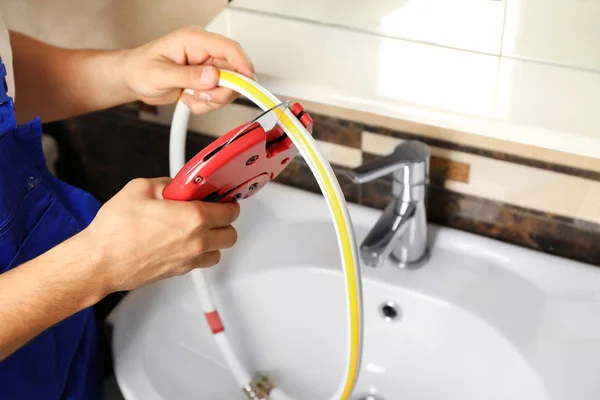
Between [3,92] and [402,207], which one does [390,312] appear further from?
[3,92]

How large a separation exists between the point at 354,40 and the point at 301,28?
0.06m

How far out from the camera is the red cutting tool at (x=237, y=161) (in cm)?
58

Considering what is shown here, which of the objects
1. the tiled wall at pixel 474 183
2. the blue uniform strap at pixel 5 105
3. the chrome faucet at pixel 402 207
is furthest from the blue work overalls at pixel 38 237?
the chrome faucet at pixel 402 207

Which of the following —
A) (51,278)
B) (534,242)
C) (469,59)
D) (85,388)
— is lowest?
(85,388)

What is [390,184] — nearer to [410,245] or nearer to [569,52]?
[410,245]

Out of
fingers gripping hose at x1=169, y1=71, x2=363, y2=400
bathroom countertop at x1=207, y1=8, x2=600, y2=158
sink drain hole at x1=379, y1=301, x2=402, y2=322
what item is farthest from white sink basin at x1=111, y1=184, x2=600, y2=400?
bathroom countertop at x1=207, y1=8, x2=600, y2=158

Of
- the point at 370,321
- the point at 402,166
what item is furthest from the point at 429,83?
the point at 370,321

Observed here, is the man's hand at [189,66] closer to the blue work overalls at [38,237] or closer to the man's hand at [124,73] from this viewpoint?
the man's hand at [124,73]

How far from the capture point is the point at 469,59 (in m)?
0.75

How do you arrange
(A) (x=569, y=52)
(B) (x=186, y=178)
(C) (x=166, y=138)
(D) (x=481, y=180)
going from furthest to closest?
(C) (x=166, y=138) < (D) (x=481, y=180) < (A) (x=569, y=52) < (B) (x=186, y=178)

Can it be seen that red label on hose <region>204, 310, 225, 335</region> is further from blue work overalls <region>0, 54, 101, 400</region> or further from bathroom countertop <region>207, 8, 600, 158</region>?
bathroom countertop <region>207, 8, 600, 158</region>

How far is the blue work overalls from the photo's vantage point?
0.72m

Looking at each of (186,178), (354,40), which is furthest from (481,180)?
(186,178)

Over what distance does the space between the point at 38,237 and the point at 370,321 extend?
396 millimetres
